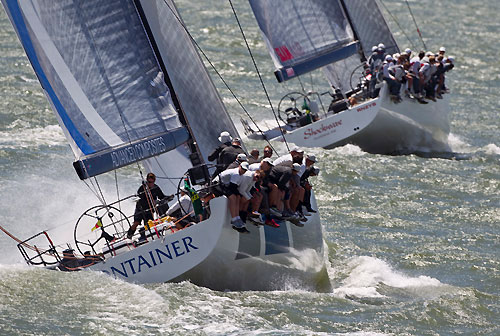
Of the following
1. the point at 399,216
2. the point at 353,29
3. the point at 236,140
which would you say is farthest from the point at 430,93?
the point at 236,140

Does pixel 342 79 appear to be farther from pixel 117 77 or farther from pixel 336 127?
pixel 117 77

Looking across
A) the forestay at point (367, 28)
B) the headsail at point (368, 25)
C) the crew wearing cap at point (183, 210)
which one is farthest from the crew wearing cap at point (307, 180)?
the headsail at point (368, 25)

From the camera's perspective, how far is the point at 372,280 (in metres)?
13.3

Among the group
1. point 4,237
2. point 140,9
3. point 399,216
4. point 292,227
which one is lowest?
point 399,216

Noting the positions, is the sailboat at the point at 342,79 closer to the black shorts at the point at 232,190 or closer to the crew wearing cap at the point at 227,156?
the crew wearing cap at the point at 227,156

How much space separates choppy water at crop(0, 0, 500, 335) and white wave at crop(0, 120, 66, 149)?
2 centimetres

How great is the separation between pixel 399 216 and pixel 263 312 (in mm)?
5807

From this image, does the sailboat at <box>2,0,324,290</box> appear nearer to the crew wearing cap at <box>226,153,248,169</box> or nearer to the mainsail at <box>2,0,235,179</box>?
the mainsail at <box>2,0,235,179</box>

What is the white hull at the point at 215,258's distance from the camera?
11867 mm

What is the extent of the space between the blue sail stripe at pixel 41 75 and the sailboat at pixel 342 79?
750cm

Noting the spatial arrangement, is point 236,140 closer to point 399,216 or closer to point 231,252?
point 231,252

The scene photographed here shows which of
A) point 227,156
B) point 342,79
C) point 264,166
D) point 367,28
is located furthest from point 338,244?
point 342,79

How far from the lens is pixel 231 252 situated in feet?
39.6

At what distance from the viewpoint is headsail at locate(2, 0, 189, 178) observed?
12.9 m
